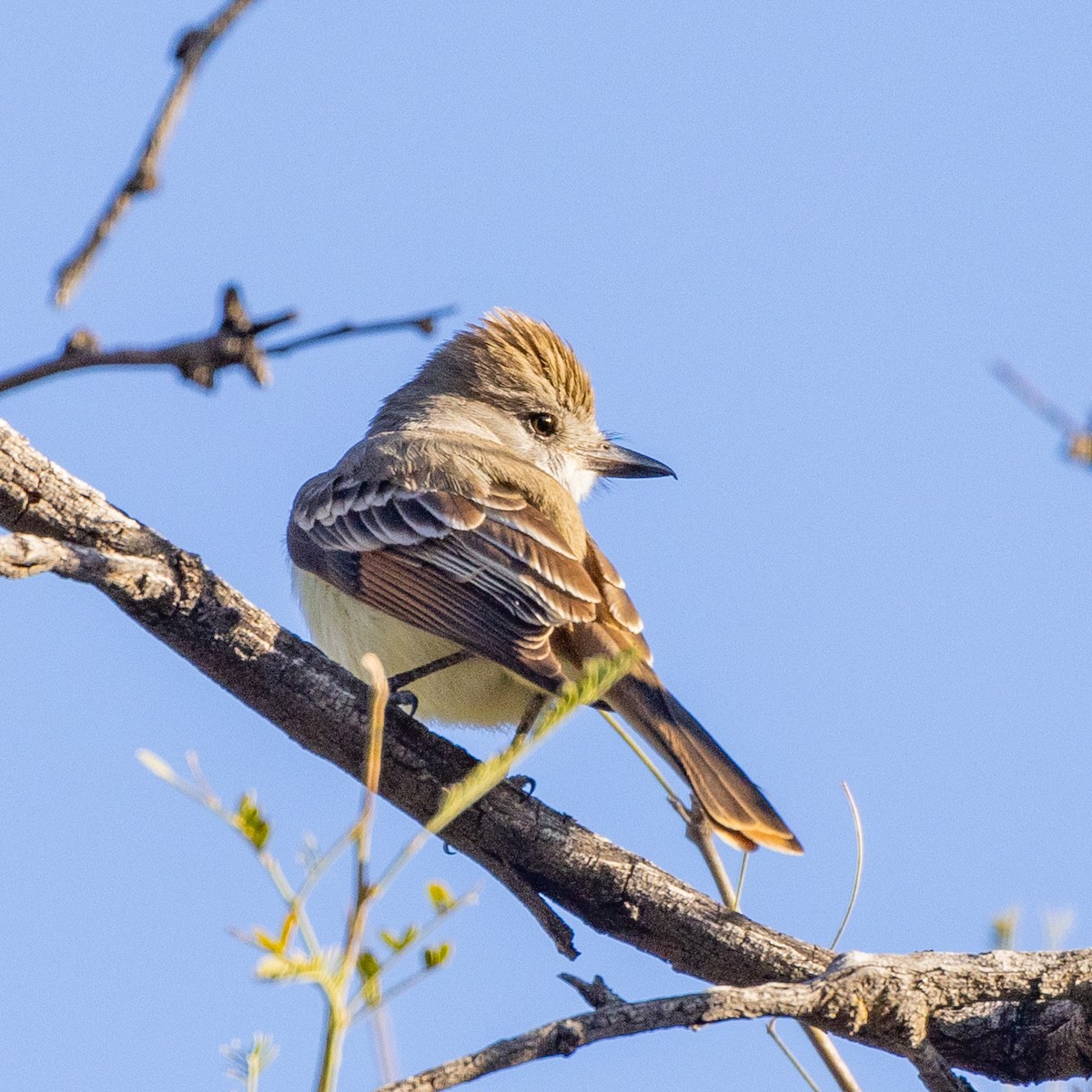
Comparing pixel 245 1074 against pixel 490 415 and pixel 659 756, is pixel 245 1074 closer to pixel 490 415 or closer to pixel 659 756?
pixel 659 756

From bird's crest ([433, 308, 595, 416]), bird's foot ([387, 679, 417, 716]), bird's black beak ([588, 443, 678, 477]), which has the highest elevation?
bird's crest ([433, 308, 595, 416])

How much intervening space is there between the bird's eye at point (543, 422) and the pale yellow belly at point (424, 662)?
6.81 ft

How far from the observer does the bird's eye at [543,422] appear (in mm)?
7707

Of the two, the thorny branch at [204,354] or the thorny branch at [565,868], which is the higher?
the thorny branch at [565,868]

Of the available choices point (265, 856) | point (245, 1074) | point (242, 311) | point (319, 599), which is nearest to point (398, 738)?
point (319, 599)

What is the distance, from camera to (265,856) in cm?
209

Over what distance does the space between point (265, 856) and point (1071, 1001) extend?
2785 millimetres

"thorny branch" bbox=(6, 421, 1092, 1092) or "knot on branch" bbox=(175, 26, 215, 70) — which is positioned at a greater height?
"thorny branch" bbox=(6, 421, 1092, 1092)

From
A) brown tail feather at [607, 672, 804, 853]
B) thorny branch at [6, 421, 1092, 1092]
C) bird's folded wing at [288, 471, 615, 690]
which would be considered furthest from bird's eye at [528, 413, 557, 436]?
thorny branch at [6, 421, 1092, 1092]

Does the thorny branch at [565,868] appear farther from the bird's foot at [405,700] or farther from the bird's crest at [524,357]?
the bird's crest at [524,357]

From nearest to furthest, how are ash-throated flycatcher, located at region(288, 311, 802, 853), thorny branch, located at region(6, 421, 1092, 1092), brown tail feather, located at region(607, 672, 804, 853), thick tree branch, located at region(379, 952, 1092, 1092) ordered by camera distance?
thick tree branch, located at region(379, 952, 1092, 1092), thorny branch, located at region(6, 421, 1092, 1092), brown tail feather, located at region(607, 672, 804, 853), ash-throated flycatcher, located at region(288, 311, 802, 853)

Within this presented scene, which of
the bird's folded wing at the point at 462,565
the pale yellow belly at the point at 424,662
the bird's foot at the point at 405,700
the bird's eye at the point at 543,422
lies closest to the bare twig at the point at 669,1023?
the bird's folded wing at the point at 462,565

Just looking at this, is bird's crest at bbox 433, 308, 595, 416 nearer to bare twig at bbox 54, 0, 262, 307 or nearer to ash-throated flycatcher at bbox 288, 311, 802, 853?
ash-throated flycatcher at bbox 288, 311, 802, 853

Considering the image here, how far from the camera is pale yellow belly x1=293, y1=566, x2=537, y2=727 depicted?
5.46 m
